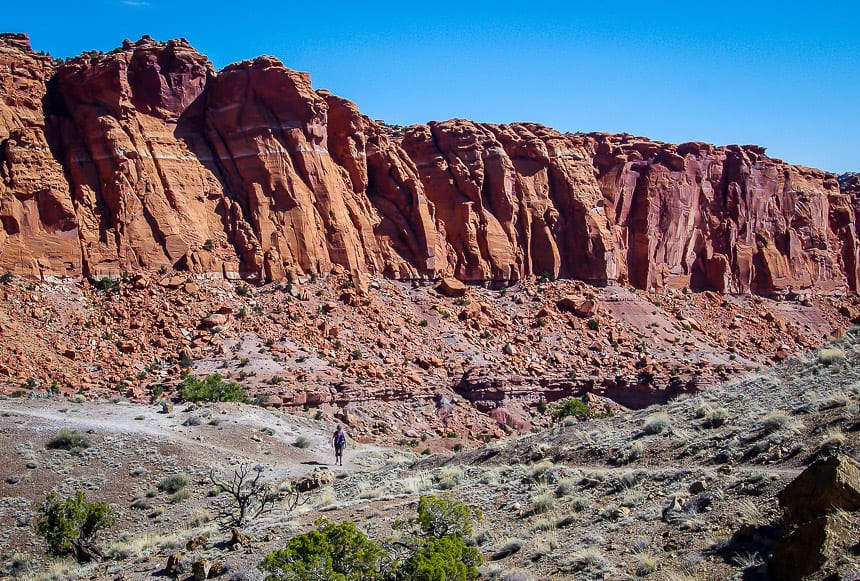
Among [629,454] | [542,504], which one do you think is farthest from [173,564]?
[629,454]

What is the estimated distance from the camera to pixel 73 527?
19312 mm

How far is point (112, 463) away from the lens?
2534cm

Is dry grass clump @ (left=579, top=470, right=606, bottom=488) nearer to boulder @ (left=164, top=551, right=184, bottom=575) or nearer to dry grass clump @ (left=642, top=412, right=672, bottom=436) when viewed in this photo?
dry grass clump @ (left=642, top=412, right=672, bottom=436)

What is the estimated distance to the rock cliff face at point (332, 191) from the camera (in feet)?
153

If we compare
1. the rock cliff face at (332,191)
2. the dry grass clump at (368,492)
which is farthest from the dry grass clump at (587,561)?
the rock cliff face at (332,191)

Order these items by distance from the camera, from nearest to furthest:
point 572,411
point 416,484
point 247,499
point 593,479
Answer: point 593,479
point 247,499
point 416,484
point 572,411

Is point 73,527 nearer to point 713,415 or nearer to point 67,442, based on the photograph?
point 67,442

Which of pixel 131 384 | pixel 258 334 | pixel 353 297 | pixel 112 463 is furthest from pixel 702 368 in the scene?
pixel 112 463

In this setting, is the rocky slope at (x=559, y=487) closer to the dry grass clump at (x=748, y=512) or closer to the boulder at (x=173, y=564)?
the dry grass clump at (x=748, y=512)

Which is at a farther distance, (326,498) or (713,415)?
(326,498)

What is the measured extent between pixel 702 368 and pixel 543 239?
1783cm

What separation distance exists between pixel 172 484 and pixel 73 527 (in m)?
4.66

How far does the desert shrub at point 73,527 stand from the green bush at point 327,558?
9.58 metres

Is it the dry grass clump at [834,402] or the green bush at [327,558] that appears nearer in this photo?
the green bush at [327,558]
